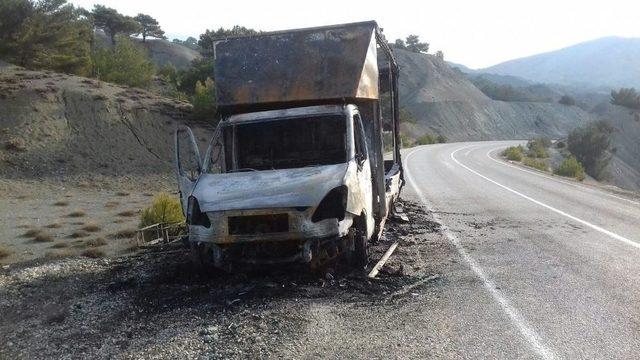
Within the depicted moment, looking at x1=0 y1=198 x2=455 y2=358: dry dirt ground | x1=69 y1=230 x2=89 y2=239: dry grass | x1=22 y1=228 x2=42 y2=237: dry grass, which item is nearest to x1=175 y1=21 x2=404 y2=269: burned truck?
x1=0 y1=198 x2=455 y2=358: dry dirt ground

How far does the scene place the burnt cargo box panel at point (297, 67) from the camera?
730 cm

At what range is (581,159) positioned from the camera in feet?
169

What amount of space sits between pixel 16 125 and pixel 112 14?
49.9 meters

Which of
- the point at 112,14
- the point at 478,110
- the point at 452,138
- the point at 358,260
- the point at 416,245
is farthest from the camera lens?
the point at 478,110

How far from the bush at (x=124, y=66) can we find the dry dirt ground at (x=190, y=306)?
32.2 m

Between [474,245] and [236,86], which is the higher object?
[236,86]

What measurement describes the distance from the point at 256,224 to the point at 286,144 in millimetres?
2141

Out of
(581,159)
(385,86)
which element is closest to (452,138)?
(581,159)

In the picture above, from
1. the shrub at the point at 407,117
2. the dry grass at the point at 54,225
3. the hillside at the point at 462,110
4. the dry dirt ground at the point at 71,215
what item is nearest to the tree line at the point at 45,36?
the dry dirt ground at the point at 71,215

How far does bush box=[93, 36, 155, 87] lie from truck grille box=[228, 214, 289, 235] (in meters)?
34.9

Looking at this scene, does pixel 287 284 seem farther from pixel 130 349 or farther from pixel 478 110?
pixel 478 110

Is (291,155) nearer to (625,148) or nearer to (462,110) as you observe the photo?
(625,148)

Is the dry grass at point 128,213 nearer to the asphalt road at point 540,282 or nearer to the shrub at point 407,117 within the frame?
the asphalt road at point 540,282

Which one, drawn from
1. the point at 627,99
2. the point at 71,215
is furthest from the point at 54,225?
the point at 627,99
